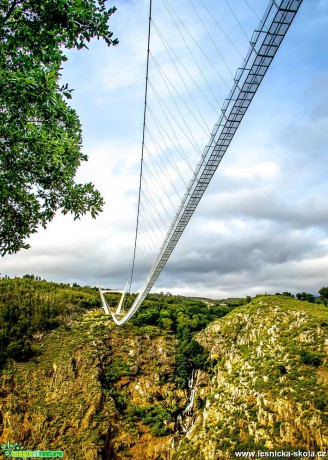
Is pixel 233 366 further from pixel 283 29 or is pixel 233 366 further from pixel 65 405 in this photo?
pixel 283 29

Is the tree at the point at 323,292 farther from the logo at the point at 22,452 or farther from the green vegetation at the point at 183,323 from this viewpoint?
the logo at the point at 22,452

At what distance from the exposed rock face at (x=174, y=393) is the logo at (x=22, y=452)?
52cm

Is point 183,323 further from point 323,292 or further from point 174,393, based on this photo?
point 323,292

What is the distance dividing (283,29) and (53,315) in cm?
4355

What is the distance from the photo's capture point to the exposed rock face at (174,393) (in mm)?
25688

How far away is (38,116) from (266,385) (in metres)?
29.9

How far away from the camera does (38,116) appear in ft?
17.9

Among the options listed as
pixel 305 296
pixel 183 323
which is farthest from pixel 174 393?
pixel 305 296

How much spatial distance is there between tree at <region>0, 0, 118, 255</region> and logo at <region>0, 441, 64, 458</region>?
1065 inches

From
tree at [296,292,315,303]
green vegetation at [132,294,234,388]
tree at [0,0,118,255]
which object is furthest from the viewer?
tree at [296,292,315,303]

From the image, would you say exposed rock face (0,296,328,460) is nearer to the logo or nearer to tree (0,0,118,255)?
the logo

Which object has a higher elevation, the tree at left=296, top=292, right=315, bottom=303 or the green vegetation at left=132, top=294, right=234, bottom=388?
the tree at left=296, top=292, right=315, bottom=303

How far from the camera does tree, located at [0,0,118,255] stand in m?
4.71

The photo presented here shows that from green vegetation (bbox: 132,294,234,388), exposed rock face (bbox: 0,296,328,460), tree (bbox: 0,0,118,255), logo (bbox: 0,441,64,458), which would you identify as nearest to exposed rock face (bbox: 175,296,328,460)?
exposed rock face (bbox: 0,296,328,460)
